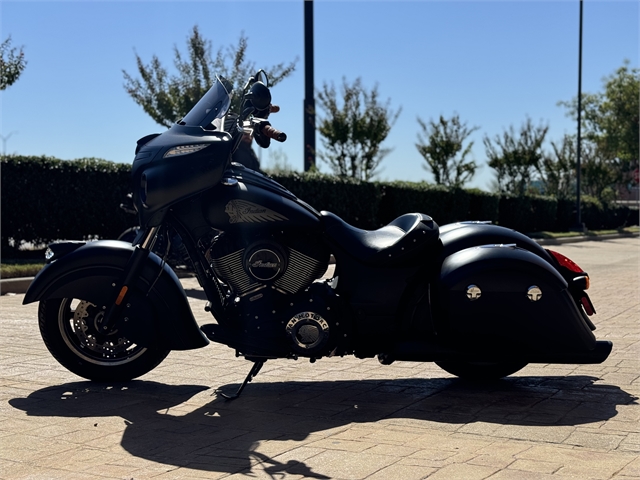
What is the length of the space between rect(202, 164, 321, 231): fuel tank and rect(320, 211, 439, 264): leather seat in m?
0.15

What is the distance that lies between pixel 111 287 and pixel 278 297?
106 cm

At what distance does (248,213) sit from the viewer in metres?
5.29

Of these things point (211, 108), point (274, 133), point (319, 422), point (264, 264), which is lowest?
point (319, 422)

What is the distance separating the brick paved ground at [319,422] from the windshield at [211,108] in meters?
1.70

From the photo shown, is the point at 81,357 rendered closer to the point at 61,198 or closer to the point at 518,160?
the point at 61,198

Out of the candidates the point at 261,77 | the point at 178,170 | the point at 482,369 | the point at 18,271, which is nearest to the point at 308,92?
the point at 18,271

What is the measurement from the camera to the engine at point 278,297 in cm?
531

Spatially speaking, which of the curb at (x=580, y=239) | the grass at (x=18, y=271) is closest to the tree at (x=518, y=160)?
the curb at (x=580, y=239)

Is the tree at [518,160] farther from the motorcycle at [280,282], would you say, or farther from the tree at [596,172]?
the motorcycle at [280,282]

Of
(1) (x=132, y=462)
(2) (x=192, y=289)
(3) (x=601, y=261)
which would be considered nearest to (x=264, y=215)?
(1) (x=132, y=462)

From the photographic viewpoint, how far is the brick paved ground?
13.3ft

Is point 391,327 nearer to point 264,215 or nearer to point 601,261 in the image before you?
point 264,215

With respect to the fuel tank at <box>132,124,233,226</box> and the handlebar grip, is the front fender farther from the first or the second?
the handlebar grip

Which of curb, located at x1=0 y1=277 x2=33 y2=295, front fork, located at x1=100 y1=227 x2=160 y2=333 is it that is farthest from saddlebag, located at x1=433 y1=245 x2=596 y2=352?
curb, located at x1=0 y1=277 x2=33 y2=295
